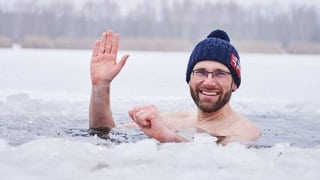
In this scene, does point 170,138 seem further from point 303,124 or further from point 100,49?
point 303,124

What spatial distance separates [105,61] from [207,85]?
0.89m

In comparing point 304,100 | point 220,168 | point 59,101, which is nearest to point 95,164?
point 220,168

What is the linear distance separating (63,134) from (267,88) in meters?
6.39

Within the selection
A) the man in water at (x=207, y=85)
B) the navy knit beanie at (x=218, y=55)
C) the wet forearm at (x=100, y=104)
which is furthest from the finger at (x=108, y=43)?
the navy knit beanie at (x=218, y=55)

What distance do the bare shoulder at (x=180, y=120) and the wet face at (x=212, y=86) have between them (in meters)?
0.36

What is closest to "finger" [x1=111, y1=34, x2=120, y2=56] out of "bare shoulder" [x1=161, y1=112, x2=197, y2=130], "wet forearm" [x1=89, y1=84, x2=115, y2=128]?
"wet forearm" [x1=89, y1=84, x2=115, y2=128]

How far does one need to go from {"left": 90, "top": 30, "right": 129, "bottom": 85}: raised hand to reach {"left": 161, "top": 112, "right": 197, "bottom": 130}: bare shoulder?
2.53ft

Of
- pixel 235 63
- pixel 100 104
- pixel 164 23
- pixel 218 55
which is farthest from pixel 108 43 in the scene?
pixel 164 23

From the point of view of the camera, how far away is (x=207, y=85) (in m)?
3.85

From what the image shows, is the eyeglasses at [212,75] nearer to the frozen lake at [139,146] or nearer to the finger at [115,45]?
the frozen lake at [139,146]

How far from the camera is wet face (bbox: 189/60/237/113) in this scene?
3891mm

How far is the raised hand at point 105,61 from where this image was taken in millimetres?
4004

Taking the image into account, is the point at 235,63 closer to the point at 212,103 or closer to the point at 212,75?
the point at 212,75

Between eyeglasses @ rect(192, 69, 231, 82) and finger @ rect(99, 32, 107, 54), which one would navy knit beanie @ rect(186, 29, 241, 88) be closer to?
eyeglasses @ rect(192, 69, 231, 82)
